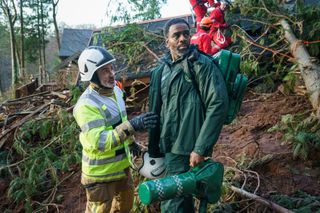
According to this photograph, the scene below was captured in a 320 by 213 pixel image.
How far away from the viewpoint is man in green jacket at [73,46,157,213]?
2812 mm

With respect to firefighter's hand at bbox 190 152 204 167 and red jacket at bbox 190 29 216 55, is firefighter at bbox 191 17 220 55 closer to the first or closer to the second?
red jacket at bbox 190 29 216 55

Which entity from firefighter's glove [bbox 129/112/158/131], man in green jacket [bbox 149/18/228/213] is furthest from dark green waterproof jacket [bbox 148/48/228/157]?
firefighter's glove [bbox 129/112/158/131]

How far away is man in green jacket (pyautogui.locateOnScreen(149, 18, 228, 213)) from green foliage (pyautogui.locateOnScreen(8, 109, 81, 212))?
269 centimetres

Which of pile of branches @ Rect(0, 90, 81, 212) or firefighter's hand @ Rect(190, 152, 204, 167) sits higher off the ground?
firefighter's hand @ Rect(190, 152, 204, 167)

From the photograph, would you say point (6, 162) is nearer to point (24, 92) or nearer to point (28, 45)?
point (24, 92)

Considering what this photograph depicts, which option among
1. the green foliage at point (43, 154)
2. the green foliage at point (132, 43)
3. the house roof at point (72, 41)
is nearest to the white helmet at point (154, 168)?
the green foliage at point (43, 154)

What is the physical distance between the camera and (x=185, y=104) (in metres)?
2.76

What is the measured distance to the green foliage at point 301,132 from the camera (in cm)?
408

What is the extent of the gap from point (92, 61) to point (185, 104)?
930 mm

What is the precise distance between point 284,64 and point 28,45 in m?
23.1

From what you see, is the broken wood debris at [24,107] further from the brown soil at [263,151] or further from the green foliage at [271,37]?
the green foliage at [271,37]

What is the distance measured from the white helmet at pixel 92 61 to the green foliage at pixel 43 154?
2.47 meters

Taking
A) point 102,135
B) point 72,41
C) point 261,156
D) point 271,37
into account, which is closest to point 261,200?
point 261,156

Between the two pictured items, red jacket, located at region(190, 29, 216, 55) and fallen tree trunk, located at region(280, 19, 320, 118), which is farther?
red jacket, located at region(190, 29, 216, 55)
